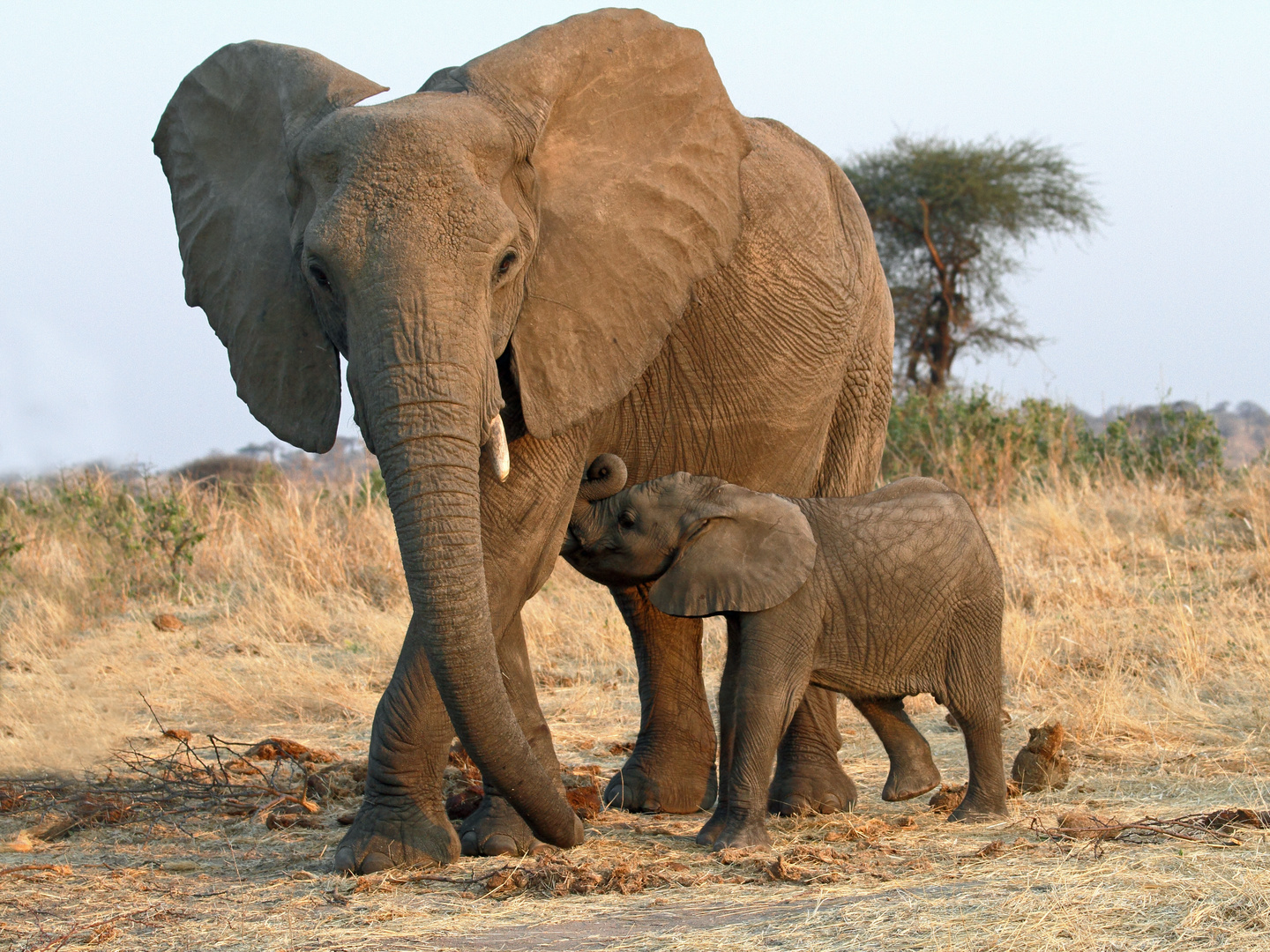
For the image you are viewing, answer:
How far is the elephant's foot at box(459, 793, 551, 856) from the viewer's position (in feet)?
16.3

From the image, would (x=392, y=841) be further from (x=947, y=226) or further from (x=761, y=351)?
(x=947, y=226)

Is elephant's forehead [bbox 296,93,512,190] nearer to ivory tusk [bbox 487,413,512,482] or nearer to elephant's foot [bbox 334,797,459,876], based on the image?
ivory tusk [bbox 487,413,512,482]

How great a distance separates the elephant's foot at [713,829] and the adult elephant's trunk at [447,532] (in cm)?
93

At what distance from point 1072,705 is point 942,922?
11.9 ft

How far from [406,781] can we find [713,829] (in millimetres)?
996

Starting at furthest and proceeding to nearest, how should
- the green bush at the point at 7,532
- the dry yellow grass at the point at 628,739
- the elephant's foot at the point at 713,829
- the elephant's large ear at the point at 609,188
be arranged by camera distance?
the green bush at the point at 7,532 → the elephant's foot at the point at 713,829 → the elephant's large ear at the point at 609,188 → the dry yellow grass at the point at 628,739

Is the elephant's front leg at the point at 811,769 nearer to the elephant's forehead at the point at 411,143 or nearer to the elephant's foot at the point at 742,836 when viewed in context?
the elephant's foot at the point at 742,836

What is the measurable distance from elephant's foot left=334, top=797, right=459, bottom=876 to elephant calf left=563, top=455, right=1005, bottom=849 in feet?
2.86

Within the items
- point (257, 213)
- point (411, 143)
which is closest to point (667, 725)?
point (257, 213)

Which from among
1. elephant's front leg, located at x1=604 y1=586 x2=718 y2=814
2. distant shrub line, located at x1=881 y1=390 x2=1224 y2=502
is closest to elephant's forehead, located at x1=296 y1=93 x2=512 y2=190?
elephant's front leg, located at x1=604 y1=586 x2=718 y2=814

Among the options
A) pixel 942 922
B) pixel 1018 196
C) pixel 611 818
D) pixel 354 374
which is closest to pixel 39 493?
pixel 611 818

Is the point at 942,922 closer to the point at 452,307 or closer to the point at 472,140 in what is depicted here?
the point at 452,307

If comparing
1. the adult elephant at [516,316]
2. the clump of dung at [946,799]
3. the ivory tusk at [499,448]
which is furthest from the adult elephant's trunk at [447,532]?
the clump of dung at [946,799]

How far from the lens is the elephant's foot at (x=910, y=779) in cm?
540
